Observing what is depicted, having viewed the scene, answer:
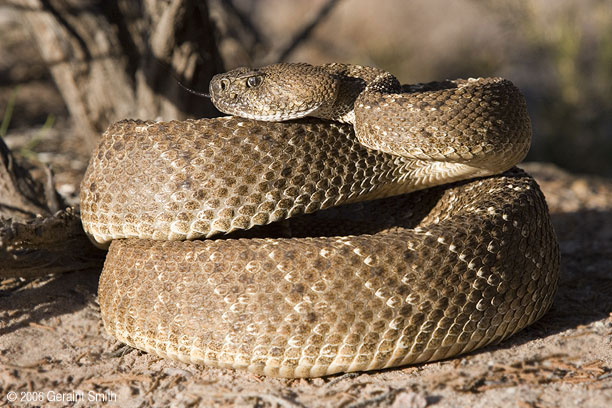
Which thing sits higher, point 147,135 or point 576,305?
point 147,135

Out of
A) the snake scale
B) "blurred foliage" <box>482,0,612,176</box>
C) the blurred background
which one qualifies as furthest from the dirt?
"blurred foliage" <box>482,0,612,176</box>

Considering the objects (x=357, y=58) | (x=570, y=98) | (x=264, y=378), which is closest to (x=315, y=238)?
(x=264, y=378)

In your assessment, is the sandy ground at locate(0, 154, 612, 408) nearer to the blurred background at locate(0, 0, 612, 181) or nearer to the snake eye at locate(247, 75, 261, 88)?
the snake eye at locate(247, 75, 261, 88)

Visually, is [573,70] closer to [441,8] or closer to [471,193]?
[471,193]

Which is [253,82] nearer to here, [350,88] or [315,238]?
[350,88]

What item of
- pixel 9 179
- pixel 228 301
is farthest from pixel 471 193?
pixel 9 179

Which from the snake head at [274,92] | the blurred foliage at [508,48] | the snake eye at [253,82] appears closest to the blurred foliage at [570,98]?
the blurred foliage at [508,48]
